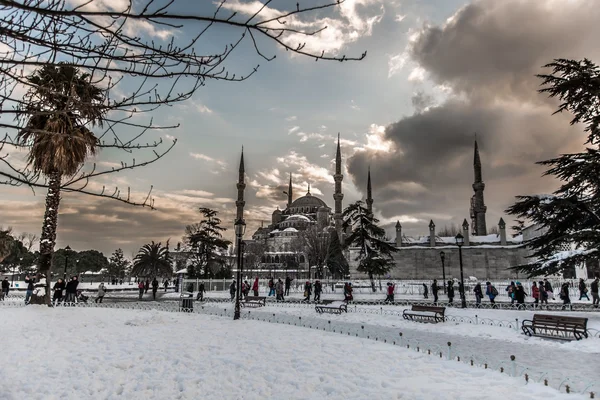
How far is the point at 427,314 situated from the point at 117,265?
2530 inches

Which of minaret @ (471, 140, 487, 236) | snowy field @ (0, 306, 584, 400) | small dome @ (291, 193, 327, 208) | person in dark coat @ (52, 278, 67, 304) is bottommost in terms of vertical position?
snowy field @ (0, 306, 584, 400)

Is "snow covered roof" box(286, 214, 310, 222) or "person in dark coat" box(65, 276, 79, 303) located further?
"snow covered roof" box(286, 214, 310, 222)

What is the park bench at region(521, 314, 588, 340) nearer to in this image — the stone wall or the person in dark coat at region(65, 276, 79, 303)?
the person in dark coat at region(65, 276, 79, 303)

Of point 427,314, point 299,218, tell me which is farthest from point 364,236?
point 299,218

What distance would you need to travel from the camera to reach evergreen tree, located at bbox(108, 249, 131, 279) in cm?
6450

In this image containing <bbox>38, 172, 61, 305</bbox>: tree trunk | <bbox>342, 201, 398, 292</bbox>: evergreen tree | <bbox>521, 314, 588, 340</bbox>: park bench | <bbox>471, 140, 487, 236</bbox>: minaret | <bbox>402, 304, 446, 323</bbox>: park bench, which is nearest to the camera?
<bbox>521, 314, 588, 340</bbox>: park bench

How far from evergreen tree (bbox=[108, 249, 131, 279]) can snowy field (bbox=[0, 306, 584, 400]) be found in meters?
60.1

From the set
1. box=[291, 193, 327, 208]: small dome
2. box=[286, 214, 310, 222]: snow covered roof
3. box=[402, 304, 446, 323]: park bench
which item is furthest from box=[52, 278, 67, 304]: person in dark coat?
box=[291, 193, 327, 208]: small dome

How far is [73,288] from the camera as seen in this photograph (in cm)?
1736

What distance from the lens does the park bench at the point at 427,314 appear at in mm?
13781

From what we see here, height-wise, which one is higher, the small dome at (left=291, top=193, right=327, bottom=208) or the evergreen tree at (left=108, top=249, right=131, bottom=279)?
the small dome at (left=291, top=193, right=327, bottom=208)

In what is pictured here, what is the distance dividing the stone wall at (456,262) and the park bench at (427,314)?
29497 mm

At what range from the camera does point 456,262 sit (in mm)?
43719

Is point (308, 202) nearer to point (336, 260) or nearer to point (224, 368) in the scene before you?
point (336, 260)
